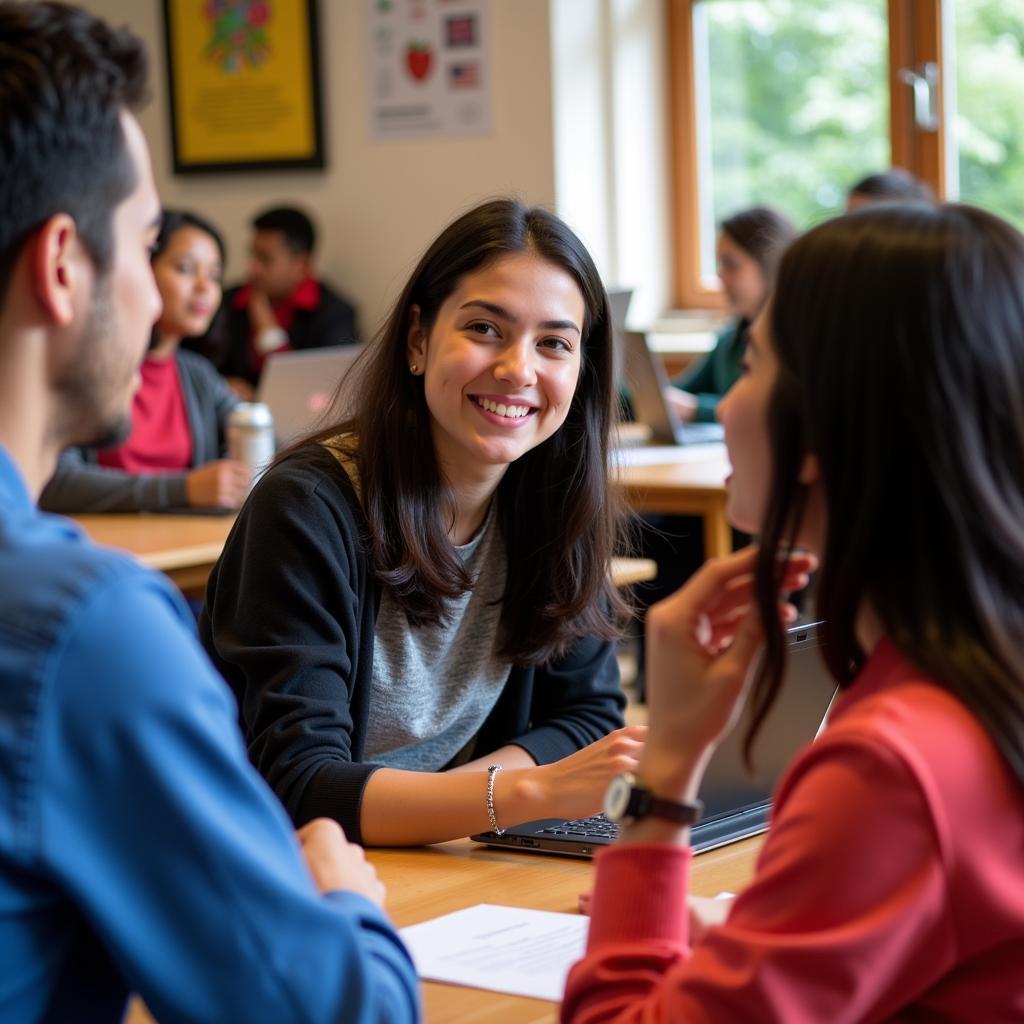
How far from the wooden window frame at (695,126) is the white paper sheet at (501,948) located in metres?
4.14

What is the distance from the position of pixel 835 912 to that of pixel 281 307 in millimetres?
5158

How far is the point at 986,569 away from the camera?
2.97 feet

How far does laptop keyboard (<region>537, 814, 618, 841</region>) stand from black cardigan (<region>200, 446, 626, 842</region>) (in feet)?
0.62

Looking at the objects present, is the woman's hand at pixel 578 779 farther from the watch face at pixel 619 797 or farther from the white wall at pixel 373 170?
the white wall at pixel 373 170

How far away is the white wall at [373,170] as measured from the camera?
17.2ft

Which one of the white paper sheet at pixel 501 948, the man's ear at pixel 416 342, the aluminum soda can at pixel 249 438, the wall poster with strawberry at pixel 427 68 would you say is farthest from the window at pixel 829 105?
the white paper sheet at pixel 501 948

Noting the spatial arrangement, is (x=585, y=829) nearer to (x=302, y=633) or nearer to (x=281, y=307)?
(x=302, y=633)

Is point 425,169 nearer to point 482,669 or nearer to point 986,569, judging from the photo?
point 482,669

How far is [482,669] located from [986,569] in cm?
101

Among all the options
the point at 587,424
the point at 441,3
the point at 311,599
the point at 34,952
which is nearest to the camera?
the point at 34,952

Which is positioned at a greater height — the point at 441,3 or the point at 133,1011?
the point at 441,3

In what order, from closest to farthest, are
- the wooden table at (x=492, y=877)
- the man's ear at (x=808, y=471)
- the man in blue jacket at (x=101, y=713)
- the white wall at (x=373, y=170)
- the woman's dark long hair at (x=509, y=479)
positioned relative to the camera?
the man in blue jacket at (x=101, y=713), the man's ear at (x=808, y=471), the wooden table at (x=492, y=877), the woman's dark long hair at (x=509, y=479), the white wall at (x=373, y=170)

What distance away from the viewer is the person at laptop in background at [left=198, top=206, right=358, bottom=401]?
223 inches

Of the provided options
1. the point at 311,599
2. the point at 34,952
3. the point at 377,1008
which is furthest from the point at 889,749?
the point at 311,599
